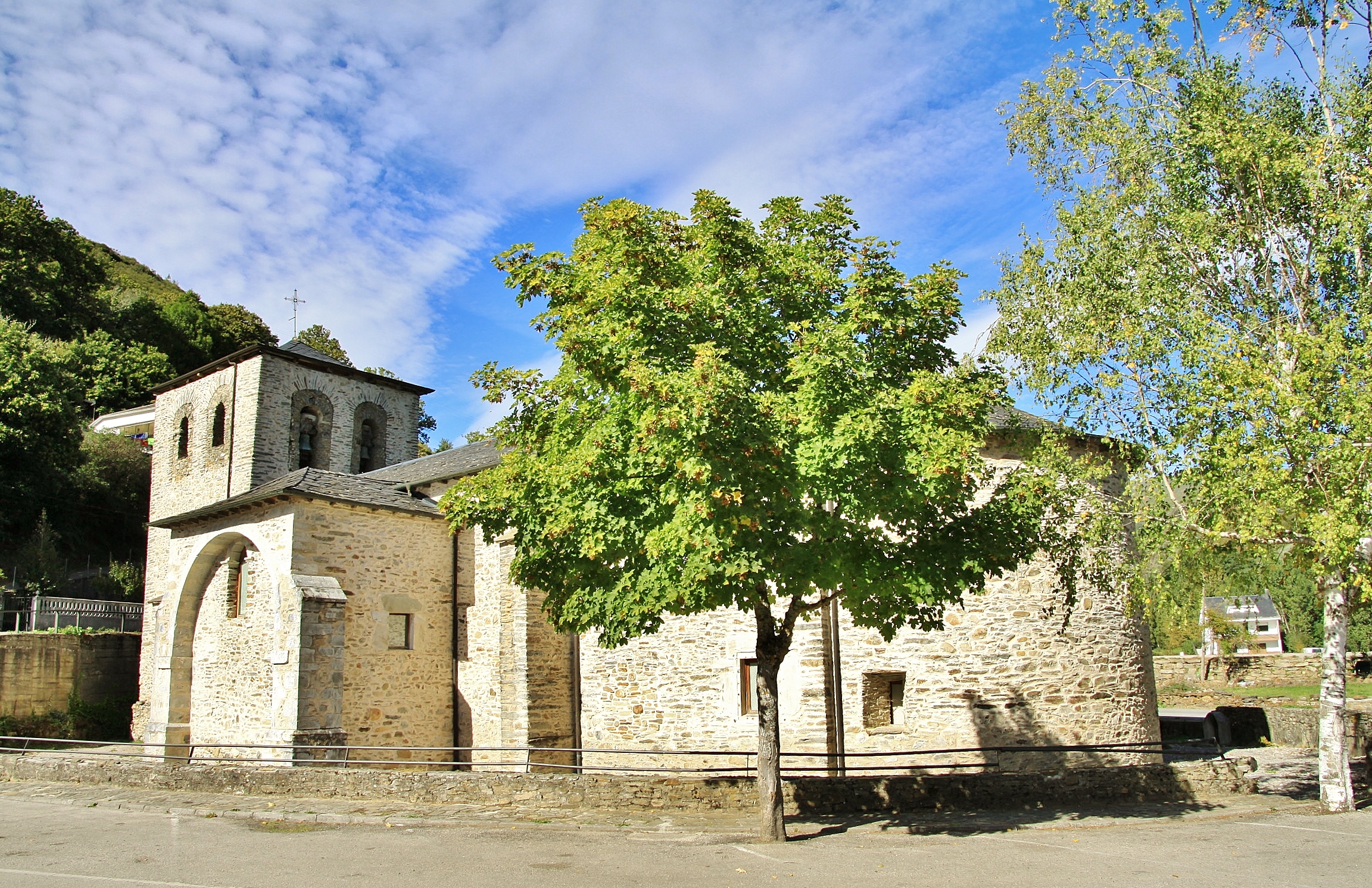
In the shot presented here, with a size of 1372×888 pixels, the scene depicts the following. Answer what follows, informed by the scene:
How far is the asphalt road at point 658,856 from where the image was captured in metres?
7.48

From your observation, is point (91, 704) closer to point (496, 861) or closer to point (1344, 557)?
point (496, 861)

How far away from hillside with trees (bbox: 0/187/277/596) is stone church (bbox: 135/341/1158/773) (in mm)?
13015

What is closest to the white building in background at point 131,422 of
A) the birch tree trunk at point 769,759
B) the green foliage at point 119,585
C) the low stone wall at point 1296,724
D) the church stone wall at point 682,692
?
the green foliage at point 119,585

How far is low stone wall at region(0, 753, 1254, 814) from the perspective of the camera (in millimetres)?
10711

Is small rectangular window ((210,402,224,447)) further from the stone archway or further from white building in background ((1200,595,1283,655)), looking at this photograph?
white building in background ((1200,595,1283,655))

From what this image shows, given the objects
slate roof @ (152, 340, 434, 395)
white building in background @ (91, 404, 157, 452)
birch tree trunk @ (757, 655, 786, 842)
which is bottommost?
birch tree trunk @ (757, 655, 786, 842)

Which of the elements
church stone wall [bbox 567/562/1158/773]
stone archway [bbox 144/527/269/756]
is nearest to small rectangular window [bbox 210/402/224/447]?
stone archway [bbox 144/527/269/756]

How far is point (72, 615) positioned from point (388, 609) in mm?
14858

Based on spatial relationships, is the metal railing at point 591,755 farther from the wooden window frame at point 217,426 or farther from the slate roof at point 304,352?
the slate roof at point 304,352

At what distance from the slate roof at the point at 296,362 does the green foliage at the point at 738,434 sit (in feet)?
61.8

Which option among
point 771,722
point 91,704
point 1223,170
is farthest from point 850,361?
point 91,704

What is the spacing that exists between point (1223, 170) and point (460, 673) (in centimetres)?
1582

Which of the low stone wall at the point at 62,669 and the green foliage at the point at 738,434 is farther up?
the green foliage at the point at 738,434

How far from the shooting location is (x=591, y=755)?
1574 centimetres
